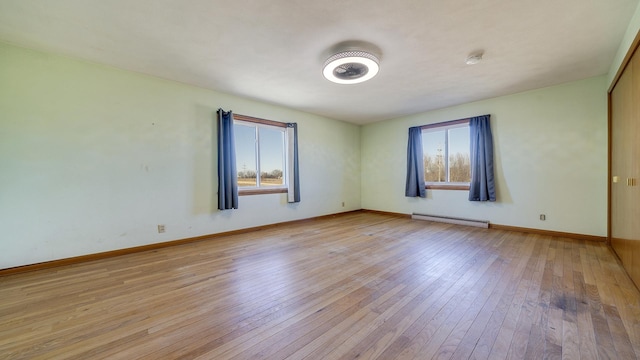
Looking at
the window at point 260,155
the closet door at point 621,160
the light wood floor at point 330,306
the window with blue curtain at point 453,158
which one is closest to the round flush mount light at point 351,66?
the window at point 260,155

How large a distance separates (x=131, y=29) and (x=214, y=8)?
3.14 feet

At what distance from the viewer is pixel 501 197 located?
14.2ft

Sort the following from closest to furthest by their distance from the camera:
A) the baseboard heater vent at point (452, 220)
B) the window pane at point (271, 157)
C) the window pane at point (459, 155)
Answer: the baseboard heater vent at point (452, 220), the window pane at point (271, 157), the window pane at point (459, 155)

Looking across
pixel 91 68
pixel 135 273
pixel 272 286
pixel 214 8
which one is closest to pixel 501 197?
pixel 272 286

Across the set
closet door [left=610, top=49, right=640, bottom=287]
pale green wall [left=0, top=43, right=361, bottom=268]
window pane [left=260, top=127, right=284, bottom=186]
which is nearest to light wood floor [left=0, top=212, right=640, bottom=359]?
closet door [left=610, top=49, right=640, bottom=287]

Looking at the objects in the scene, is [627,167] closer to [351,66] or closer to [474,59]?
[474,59]

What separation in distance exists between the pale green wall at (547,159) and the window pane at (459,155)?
12.3 inches

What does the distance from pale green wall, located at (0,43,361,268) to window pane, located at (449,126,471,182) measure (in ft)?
13.9

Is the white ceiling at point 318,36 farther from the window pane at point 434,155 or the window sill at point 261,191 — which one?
the window sill at point 261,191

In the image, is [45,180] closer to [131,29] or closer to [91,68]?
[91,68]

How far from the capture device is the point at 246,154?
448cm

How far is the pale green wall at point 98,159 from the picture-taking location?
257 centimetres

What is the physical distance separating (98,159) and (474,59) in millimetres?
4825

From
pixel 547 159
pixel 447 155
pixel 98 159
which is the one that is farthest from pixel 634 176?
pixel 98 159
